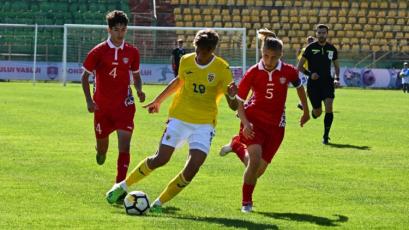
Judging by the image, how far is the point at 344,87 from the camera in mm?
50219

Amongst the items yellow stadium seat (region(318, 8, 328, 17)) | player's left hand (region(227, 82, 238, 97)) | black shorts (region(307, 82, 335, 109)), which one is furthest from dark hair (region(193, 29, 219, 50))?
yellow stadium seat (region(318, 8, 328, 17))

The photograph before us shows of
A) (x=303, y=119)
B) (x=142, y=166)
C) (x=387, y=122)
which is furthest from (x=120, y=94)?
(x=387, y=122)

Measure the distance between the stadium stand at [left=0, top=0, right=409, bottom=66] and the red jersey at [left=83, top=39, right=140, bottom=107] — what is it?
3780cm

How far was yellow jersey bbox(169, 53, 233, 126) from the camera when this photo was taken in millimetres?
9867

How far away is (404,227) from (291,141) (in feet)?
32.0

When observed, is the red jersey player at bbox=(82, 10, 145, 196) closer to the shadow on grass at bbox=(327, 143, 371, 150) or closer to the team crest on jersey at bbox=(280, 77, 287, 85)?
the team crest on jersey at bbox=(280, 77, 287, 85)

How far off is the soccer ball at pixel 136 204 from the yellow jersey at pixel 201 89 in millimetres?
926

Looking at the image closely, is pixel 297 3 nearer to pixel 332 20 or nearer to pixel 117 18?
pixel 332 20

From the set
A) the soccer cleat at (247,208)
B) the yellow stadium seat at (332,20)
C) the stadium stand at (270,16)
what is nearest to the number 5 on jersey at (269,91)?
the soccer cleat at (247,208)

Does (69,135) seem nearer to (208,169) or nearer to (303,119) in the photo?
(208,169)

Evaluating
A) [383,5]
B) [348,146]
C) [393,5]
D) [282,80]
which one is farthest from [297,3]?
[282,80]

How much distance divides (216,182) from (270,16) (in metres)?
42.2

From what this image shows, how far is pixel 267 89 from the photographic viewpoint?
10.6 m

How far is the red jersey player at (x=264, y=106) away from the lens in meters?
10.4
